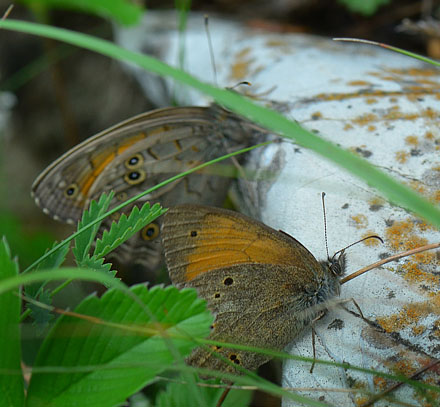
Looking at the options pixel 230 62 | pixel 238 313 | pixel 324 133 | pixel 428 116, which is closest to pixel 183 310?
pixel 238 313

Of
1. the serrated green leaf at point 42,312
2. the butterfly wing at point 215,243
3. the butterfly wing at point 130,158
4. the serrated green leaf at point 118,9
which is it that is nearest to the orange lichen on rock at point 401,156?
the butterfly wing at point 215,243

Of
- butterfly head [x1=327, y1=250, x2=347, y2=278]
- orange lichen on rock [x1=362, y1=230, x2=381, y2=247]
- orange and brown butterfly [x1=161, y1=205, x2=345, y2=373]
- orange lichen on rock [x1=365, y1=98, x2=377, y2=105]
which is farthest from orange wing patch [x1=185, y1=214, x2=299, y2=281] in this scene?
orange lichen on rock [x1=365, y1=98, x2=377, y2=105]

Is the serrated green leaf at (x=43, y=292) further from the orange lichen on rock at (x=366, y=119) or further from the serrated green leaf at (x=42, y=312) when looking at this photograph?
the orange lichen on rock at (x=366, y=119)

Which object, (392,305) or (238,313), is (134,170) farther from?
(392,305)

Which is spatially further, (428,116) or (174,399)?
(428,116)

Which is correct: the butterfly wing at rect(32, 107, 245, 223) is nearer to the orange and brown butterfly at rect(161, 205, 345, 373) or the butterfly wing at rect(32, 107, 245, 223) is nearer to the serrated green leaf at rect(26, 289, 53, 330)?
the orange and brown butterfly at rect(161, 205, 345, 373)

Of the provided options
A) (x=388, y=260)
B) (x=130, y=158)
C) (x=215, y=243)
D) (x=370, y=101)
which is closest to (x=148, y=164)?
(x=130, y=158)
